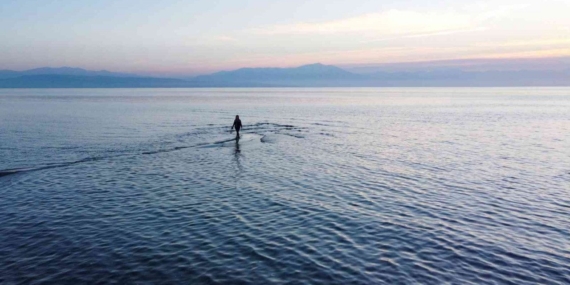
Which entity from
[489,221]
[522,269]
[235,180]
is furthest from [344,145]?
[522,269]

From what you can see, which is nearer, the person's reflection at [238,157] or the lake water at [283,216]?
the lake water at [283,216]

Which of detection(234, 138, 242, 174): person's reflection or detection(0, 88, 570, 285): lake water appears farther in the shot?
detection(234, 138, 242, 174): person's reflection

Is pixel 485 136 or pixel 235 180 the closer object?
pixel 235 180

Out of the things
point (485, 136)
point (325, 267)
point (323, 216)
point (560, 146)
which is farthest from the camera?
point (485, 136)

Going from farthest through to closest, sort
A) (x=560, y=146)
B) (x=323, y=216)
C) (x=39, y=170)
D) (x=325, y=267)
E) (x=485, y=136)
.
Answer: (x=485, y=136) < (x=560, y=146) < (x=39, y=170) < (x=323, y=216) < (x=325, y=267)

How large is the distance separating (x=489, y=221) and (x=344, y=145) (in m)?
31.3

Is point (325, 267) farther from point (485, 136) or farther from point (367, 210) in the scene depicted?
point (485, 136)

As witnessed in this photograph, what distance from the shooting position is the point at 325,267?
17.0m

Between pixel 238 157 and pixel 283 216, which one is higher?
pixel 283 216

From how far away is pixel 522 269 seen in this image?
17062mm

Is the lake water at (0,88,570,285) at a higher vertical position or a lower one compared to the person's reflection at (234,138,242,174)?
higher

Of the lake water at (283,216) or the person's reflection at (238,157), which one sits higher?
the lake water at (283,216)

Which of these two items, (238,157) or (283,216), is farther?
(238,157)

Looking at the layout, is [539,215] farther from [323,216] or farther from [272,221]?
[272,221]
